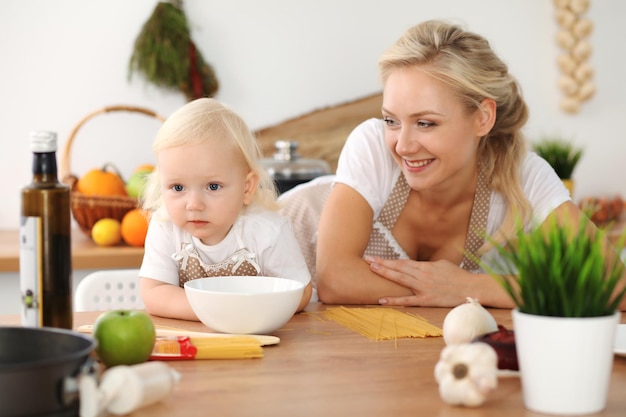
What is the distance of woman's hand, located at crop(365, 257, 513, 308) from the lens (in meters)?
1.67

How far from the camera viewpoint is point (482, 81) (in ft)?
6.07

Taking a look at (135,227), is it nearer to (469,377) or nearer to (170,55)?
(170,55)

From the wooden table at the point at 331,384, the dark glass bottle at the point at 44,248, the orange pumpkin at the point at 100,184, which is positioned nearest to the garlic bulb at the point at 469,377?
the wooden table at the point at 331,384

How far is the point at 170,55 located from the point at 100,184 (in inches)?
20.9

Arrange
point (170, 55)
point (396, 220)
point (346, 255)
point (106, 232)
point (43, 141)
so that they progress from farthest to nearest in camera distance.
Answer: point (170, 55) < point (106, 232) < point (396, 220) < point (346, 255) < point (43, 141)

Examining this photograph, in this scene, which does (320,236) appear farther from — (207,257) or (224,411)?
(224,411)

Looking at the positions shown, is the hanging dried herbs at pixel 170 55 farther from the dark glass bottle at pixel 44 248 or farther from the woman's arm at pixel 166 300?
the dark glass bottle at pixel 44 248

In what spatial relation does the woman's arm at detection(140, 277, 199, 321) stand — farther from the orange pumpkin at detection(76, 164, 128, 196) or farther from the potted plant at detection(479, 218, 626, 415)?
the orange pumpkin at detection(76, 164, 128, 196)

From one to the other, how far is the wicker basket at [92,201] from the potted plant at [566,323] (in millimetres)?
2033

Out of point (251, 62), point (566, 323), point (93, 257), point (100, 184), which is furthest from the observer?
point (251, 62)

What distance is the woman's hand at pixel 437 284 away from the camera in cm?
167

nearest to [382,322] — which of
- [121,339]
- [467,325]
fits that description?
[467,325]

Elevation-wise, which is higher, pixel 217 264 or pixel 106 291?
pixel 217 264

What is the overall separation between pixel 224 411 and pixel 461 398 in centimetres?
25
